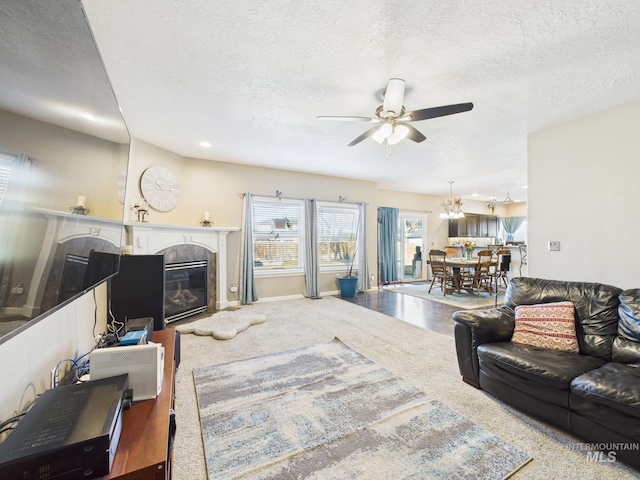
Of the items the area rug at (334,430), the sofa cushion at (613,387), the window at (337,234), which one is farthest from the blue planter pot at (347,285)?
the sofa cushion at (613,387)

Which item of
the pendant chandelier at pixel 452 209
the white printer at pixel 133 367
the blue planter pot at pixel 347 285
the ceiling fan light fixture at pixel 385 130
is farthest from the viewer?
the pendant chandelier at pixel 452 209

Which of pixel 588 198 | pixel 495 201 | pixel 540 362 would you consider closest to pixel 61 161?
pixel 540 362

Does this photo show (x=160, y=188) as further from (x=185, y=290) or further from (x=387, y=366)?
(x=387, y=366)

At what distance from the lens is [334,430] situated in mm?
1678

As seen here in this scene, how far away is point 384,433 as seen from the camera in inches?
65.1

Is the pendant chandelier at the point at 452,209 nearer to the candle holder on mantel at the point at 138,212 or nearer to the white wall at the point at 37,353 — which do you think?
the candle holder on mantel at the point at 138,212

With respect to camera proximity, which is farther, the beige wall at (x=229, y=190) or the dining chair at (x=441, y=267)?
the dining chair at (x=441, y=267)

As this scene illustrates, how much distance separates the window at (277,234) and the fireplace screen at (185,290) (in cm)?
111

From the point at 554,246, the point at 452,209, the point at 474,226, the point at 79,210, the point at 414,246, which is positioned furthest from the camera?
the point at 474,226

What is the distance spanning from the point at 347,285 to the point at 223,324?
2.73 m

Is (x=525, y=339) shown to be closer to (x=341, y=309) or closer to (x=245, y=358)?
(x=245, y=358)

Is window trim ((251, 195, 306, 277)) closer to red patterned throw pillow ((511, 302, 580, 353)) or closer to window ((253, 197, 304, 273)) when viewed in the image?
window ((253, 197, 304, 273))

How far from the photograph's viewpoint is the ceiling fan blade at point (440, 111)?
2.13 meters

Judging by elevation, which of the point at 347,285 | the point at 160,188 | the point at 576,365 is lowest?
the point at 347,285
